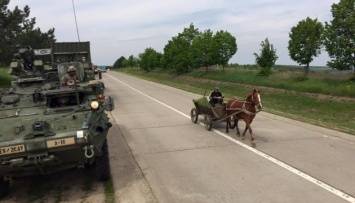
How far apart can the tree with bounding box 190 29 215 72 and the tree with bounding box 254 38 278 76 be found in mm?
7956

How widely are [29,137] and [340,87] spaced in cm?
2147

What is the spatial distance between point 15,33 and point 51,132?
1171 inches

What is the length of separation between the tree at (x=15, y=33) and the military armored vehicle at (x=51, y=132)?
23366 millimetres

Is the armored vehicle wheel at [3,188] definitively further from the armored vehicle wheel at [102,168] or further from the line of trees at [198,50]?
the line of trees at [198,50]

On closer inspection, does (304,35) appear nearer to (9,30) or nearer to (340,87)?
(340,87)

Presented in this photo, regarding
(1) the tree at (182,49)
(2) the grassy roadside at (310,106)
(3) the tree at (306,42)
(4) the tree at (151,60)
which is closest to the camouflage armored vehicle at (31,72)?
(2) the grassy roadside at (310,106)

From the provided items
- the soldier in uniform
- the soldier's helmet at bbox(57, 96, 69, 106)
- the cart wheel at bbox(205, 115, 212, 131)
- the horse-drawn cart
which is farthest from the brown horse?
the soldier's helmet at bbox(57, 96, 69, 106)

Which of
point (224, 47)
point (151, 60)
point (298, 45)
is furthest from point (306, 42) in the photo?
point (151, 60)

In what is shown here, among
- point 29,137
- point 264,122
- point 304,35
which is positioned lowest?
point 264,122

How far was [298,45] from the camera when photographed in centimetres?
3077

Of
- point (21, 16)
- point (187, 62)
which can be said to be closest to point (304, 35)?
point (187, 62)

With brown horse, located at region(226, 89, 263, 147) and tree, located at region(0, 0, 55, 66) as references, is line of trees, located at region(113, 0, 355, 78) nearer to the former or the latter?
brown horse, located at region(226, 89, 263, 147)

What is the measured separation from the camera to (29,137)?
7.14m

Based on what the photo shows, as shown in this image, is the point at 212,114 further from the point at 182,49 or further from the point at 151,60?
the point at 151,60
